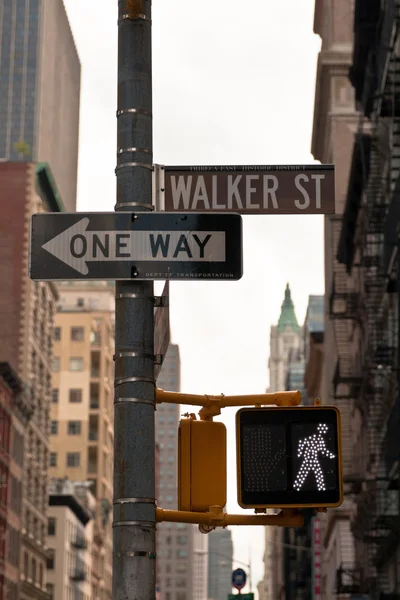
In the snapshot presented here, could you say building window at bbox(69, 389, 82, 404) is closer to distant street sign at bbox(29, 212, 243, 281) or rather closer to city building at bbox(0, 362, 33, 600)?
city building at bbox(0, 362, 33, 600)

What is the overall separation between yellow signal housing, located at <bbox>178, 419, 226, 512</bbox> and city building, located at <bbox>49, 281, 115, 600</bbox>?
15198 centimetres

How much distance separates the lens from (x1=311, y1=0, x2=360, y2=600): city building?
71.9 metres

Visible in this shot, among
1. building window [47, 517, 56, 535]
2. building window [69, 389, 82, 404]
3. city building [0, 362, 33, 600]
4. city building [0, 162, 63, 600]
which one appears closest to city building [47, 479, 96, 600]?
building window [47, 517, 56, 535]

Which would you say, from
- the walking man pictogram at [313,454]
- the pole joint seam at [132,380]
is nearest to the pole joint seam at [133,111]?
the pole joint seam at [132,380]

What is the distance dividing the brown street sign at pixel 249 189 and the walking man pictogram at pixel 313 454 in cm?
159

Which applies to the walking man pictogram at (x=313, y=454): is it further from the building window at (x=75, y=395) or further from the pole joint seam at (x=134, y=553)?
the building window at (x=75, y=395)

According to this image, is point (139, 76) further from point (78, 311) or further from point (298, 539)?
point (78, 311)

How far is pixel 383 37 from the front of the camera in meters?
42.6

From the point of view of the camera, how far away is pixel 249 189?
348 inches

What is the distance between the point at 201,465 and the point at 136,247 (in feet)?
4.84

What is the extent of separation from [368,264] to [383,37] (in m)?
9.37

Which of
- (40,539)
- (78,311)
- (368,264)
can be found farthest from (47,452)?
(368,264)

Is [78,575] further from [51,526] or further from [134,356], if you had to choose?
[134,356]

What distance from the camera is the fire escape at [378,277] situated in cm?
4000
